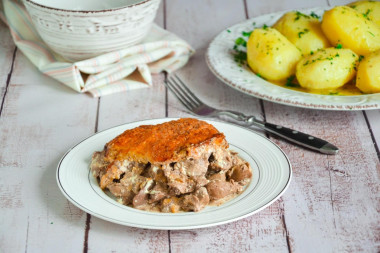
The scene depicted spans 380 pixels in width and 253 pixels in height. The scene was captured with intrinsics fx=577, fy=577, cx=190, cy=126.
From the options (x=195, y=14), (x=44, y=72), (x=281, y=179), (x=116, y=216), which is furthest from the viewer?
(x=195, y=14)

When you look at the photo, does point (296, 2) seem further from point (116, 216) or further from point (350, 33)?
point (116, 216)

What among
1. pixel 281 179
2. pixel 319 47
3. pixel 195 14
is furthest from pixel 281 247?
pixel 195 14

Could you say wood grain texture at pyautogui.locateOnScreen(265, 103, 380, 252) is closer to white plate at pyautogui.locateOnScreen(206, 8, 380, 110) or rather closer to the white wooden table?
the white wooden table


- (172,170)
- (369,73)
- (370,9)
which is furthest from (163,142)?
(370,9)

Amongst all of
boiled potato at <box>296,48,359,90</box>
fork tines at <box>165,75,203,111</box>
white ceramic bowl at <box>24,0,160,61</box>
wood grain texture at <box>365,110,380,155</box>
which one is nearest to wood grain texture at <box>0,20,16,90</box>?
white ceramic bowl at <box>24,0,160,61</box>

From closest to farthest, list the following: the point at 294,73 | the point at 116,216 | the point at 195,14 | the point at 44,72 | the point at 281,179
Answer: the point at 116,216
the point at 281,179
the point at 294,73
the point at 44,72
the point at 195,14
